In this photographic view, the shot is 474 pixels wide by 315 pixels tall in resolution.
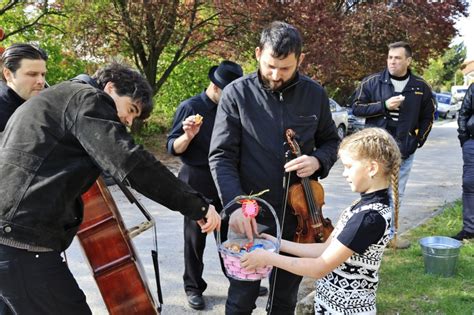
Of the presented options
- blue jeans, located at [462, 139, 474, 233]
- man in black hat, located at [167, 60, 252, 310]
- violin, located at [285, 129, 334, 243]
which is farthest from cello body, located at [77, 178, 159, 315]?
blue jeans, located at [462, 139, 474, 233]

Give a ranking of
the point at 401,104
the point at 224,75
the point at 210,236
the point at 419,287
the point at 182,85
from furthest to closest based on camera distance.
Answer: the point at 182,85 < the point at 210,236 < the point at 401,104 < the point at 419,287 < the point at 224,75

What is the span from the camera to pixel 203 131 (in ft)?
12.6

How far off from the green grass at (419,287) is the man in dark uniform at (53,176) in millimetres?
2489

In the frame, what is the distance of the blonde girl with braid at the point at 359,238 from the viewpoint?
210 centimetres

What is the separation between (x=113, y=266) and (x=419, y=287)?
269cm

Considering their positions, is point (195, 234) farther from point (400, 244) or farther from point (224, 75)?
point (400, 244)

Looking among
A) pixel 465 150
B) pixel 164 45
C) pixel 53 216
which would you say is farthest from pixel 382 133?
pixel 164 45

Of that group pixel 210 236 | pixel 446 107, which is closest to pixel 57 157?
pixel 210 236

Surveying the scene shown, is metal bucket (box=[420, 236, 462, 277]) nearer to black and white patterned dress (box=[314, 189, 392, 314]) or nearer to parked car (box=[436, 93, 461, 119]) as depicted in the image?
black and white patterned dress (box=[314, 189, 392, 314])

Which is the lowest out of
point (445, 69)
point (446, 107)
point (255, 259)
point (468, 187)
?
point (446, 107)

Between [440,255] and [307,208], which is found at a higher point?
[307,208]

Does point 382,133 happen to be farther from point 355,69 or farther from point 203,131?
point 355,69

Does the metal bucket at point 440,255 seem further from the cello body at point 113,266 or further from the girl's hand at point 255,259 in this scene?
the cello body at point 113,266

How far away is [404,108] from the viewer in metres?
5.06
